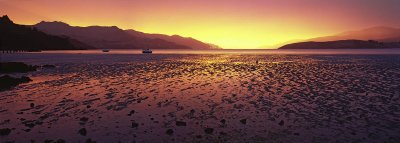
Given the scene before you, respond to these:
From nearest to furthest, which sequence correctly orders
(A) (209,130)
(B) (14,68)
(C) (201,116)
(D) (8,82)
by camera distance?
1. (A) (209,130)
2. (C) (201,116)
3. (D) (8,82)
4. (B) (14,68)

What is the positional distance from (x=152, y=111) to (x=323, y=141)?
12.7 meters

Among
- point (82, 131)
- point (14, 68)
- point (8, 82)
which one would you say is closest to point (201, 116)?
point (82, 131)

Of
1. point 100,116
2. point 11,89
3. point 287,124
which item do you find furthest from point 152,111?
point 11,89

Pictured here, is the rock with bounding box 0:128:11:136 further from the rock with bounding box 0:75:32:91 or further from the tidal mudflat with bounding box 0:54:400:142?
the rock with bounding box 0:75:32:91

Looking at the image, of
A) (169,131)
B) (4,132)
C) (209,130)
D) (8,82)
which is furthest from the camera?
(8,82)

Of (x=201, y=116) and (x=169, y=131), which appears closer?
(x=169, y=131)

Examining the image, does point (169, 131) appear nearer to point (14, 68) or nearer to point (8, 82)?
point (8, 82)

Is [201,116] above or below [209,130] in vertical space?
below

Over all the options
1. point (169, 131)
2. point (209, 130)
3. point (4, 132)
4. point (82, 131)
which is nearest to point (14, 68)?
point (4, 132)

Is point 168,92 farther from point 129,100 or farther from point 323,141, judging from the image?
point 323,141

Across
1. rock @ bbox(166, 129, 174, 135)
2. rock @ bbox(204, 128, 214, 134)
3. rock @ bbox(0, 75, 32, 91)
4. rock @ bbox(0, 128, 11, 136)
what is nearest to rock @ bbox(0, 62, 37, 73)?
rock @ bbox(0, 75, 32, 91)

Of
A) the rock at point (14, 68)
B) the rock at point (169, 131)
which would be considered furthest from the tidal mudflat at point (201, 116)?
the rock at point (14, 68)

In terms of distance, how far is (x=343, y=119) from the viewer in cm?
2031

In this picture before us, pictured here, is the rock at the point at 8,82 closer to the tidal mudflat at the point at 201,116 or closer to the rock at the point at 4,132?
the tidal mudflat at the point at 201,116
